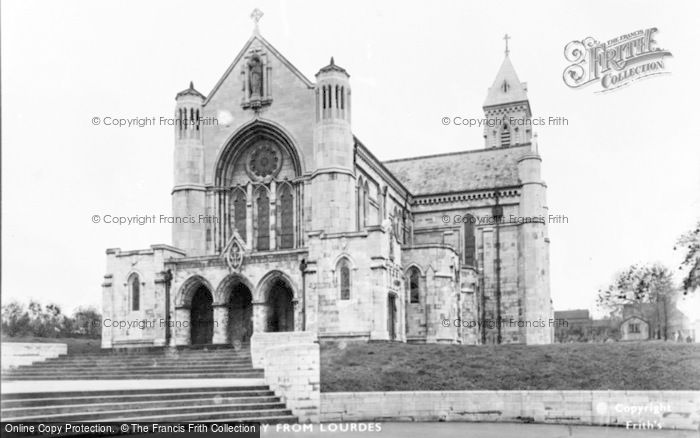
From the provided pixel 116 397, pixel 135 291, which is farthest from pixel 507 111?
pixel 116 397

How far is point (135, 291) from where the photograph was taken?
38.8 meters

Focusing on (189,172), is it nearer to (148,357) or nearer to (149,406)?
(148,357)

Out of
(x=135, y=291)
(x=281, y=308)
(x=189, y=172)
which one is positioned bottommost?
(x=281, y=308)

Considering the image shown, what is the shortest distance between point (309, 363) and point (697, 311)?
953 inches

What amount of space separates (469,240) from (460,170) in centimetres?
688

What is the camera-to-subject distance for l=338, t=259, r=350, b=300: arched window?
35.1 metres

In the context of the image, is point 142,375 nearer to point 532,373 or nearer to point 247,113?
point 532,373

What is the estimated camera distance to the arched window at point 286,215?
40.3 meters

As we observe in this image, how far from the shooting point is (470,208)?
171ft

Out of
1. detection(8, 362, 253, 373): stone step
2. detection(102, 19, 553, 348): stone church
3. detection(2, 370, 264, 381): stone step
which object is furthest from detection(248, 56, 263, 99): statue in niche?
detection(2, 370, 264, 381): stone step

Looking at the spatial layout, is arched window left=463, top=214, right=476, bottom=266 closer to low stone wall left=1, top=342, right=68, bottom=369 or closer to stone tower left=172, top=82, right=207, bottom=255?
stone tower left=172, top=82, right=207, bottom=255

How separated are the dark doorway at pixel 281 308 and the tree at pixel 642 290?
1392 inches

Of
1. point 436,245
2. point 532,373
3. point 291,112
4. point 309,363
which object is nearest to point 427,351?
point 532,373

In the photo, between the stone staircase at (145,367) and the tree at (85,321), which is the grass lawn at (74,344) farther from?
the tree at (85,321)
